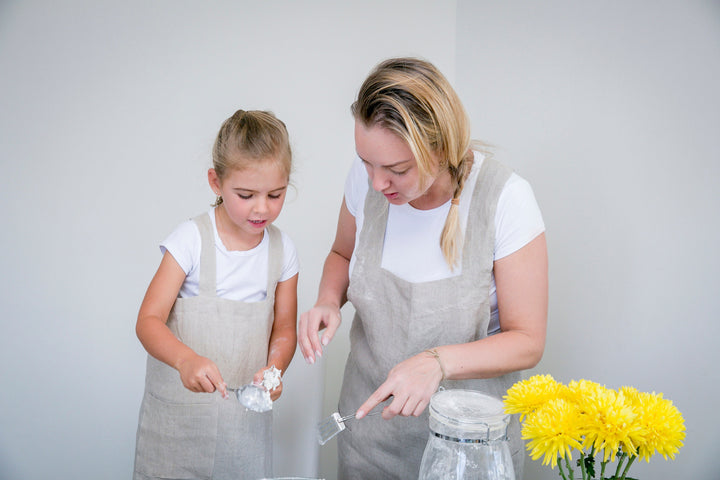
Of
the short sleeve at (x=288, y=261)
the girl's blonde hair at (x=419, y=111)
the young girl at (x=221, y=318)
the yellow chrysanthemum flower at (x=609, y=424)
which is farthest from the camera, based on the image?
the short sleeve at (x=288, y=261)

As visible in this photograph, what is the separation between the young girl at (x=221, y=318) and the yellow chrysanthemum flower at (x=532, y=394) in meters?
0.77

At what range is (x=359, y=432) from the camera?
4.30ft

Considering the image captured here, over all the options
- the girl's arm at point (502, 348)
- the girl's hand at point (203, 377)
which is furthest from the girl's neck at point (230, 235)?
the girl's arm at point (502, 348)

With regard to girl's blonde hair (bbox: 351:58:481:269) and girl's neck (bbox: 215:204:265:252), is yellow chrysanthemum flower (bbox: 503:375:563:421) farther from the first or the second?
girl's neck (bbox: 215:204:265:252)

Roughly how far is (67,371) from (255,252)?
1.09 m

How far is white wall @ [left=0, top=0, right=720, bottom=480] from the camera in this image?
1404mm

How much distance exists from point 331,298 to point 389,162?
426mm

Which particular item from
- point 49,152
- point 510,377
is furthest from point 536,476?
point 49,152

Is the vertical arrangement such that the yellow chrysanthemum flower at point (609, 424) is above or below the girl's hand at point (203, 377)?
above

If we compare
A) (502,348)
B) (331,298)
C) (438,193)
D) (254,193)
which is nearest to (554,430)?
(502,348)

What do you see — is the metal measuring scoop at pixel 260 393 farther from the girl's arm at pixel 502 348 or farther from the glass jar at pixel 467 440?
the glass jar at pixel 467 440

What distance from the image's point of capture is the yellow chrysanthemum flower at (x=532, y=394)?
690 millimetres

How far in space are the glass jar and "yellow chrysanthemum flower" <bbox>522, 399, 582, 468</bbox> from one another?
0.29 feet

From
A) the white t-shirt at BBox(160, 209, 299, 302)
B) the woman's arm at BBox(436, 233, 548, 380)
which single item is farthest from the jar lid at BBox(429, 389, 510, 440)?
the white t-shirt at BBox(160, 209, 299, 302)
